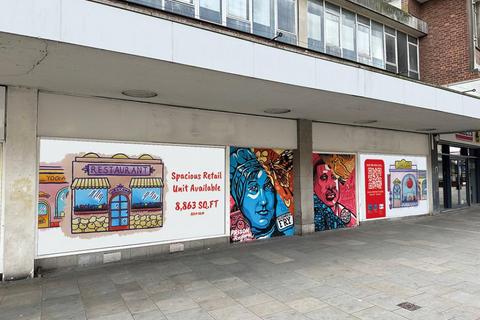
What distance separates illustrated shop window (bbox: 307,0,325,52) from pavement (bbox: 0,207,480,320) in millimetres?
5613

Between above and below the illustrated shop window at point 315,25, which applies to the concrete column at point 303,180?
below

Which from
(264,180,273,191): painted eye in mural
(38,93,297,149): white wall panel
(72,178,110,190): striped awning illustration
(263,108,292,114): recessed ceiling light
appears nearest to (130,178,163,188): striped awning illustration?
(72,178,110,190): striped awning illustration

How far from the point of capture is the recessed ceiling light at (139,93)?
641 centimetres

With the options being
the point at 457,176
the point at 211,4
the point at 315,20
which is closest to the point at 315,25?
the point at 315,20

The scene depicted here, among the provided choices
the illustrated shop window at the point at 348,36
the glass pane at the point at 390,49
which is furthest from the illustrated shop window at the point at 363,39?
the glass pane at the point at 390,49

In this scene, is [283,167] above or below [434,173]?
above

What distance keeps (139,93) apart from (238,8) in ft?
11.1

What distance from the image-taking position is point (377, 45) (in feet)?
40.2

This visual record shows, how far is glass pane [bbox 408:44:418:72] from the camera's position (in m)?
13.7

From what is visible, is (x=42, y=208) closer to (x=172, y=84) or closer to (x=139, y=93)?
(x=139, y=93)

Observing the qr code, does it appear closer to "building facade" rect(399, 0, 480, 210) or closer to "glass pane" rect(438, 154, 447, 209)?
"building facade" rect(399, 0, 480, 210)

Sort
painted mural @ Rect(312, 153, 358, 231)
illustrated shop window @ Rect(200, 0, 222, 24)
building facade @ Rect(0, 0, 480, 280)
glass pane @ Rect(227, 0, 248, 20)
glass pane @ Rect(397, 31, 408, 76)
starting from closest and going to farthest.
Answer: building facade @ Rect(0, 0, 480, 280) → illustrated shop window @ Rect(200, 0, 222, 24) → glass pane @ Rect(227, 0, 248, 20) → painted mural @ Rect(312, 153, 358, 231) → glass pane @ Rect(397, 31, 408, 76)

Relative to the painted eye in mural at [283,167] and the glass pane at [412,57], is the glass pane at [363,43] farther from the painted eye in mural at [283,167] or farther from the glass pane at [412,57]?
the painted eye in mural at [283,167]

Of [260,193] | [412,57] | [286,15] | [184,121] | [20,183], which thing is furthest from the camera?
[412,57]
